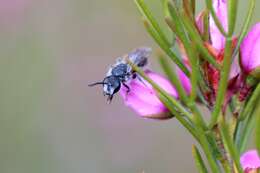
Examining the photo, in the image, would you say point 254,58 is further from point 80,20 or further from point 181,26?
point 80,20

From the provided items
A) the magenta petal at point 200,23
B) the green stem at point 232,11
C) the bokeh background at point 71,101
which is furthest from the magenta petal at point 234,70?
the bokeh background at point 71,101

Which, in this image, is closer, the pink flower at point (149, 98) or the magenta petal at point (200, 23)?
the magenta petal at point (200, 23)

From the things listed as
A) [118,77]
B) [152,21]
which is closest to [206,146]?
[152,21]

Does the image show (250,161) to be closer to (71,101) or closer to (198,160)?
(198,160)

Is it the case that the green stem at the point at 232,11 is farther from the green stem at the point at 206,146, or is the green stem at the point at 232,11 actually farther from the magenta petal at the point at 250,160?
the magenta petal at the point at 250,160

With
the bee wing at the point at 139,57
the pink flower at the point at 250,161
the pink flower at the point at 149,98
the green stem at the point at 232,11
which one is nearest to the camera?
the green stem at the point at 232,11

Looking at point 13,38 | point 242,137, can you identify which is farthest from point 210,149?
point 13,38
